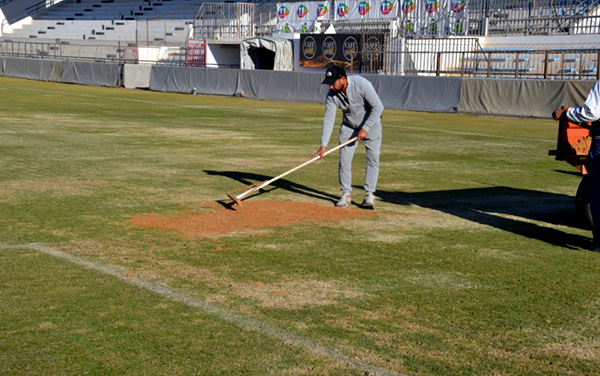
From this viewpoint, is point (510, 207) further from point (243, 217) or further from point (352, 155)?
point (243, 217)

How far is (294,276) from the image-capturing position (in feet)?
22.2

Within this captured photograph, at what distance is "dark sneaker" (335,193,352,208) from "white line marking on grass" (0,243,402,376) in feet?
12.7

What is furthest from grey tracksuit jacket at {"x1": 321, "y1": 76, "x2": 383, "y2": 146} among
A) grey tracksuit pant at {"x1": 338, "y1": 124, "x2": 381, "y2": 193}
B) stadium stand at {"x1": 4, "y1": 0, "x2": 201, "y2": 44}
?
stadium stand at {"x1": 4, "y1": 0, "x2": 201, "y2": 44}

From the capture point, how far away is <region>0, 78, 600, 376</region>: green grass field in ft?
16.3

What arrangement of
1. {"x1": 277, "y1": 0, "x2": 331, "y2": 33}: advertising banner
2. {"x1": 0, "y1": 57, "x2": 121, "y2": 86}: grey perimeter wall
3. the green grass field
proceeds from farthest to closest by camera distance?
{"x1": 277, "y1": 0, "x2": 331, "y2": 33}: advertising banner < {"x1": 0, "y1": 57, "x2": 121, "y2": 86}: grey perimeter wall < the green grass field

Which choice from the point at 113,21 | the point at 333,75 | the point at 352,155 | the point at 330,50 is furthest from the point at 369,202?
the point at 113,21

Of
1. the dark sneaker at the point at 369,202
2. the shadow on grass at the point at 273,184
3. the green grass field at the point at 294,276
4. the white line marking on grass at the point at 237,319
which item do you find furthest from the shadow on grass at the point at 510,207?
the white line marking on grass at the point at 237,319

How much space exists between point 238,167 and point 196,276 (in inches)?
271

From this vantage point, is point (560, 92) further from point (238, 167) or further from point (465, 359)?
point (465, 359)

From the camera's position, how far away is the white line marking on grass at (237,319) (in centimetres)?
488

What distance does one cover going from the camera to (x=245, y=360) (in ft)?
16.0

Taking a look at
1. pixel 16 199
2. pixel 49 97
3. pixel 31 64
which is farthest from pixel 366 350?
pixel 31 64

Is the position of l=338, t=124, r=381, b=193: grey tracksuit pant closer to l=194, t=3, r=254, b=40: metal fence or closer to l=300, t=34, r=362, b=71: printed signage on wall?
l=300, t=34, r=362, b=71: printed signage on wall

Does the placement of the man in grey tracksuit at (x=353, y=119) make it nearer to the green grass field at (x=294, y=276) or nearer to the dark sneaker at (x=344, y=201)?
the dark sneaker at (x=344, y=201)
